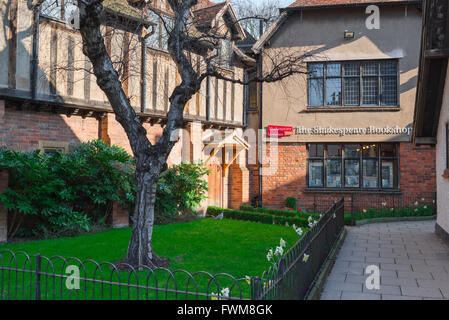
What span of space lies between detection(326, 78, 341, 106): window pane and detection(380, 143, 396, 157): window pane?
9.20ft

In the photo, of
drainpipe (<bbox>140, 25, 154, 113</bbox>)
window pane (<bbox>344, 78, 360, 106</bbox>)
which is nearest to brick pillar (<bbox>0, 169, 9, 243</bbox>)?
drainpipe (<bbox>140, 25, 154, 113</bbox>)

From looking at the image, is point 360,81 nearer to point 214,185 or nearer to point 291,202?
point 291,202

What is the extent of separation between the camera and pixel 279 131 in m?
18.4

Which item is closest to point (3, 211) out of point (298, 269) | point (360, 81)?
point (298, 269)

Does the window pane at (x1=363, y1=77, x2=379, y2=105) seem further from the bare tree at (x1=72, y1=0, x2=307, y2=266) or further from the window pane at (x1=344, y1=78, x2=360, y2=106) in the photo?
the bare tree at (x1=72, y1=0, x2=307, y2=266)

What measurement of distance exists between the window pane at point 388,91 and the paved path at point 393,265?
6.32m

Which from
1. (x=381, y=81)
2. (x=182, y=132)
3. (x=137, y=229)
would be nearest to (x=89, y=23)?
(x=137, y=229)

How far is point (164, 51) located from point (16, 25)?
519 cm

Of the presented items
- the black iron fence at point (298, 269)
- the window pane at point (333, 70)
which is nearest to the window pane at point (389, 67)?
the window pane at point (333, 70)

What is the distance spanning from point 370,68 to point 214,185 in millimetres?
8802

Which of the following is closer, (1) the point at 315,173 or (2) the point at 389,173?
(2) the point at 389,173

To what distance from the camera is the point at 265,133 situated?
1861 centimetres
